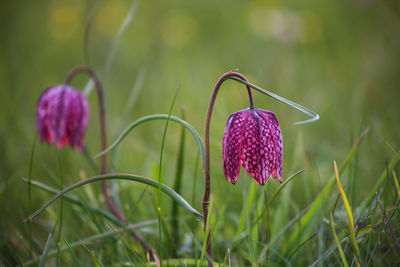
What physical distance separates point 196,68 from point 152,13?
1.50 meters

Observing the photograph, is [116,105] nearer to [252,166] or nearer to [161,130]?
[161,130]

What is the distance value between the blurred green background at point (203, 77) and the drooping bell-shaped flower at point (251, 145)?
36 cm

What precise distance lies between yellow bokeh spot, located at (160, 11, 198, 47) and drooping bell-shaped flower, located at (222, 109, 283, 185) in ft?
10.4

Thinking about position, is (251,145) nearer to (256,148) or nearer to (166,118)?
(256,148)

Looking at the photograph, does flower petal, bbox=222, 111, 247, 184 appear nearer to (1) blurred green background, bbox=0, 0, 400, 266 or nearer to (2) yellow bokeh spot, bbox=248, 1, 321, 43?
(1) blurred green background, bbox=0, 0, 400, 266

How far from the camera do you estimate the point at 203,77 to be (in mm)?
3400

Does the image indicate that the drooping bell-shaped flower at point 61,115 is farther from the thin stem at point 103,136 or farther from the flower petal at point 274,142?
the flower petal at point 274,142

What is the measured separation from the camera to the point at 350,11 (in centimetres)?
414

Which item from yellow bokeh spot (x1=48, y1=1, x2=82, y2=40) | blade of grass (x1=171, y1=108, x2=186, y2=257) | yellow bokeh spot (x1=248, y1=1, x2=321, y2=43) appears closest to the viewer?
blade of grass (x1=171, y1=108, x2=186, y2=257)

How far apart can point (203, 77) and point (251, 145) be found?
95.4 inches

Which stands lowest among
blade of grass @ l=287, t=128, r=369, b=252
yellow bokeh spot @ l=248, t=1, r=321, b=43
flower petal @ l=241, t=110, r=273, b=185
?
blade of grass @ l=287, t=128, r=369, b=252

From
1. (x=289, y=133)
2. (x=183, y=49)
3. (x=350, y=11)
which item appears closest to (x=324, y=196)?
(x=289, y=133)

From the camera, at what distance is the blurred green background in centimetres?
181

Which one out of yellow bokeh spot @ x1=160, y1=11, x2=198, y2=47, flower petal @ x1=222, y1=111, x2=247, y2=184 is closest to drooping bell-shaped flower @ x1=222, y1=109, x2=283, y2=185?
flower petal @ x1=222, y1=111, x2=247, y2=184
